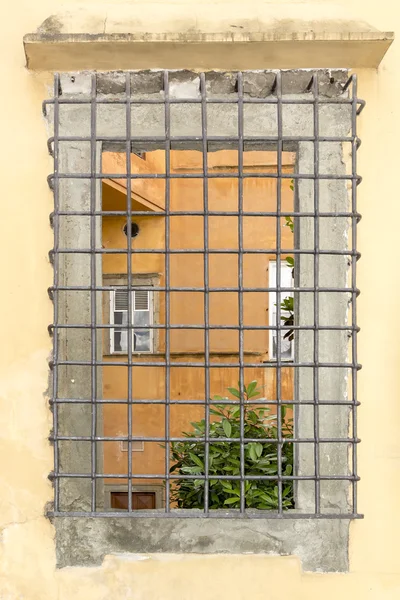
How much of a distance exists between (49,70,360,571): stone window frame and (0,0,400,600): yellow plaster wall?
0.05 m

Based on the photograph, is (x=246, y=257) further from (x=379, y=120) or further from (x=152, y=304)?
(x=379, y=120)

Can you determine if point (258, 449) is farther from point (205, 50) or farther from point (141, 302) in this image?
point (141, 302)

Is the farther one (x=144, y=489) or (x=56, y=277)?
(x=144, y=489)

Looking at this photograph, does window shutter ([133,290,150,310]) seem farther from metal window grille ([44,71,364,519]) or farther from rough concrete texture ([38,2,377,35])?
rough concrete texture ([38,2,377,35])

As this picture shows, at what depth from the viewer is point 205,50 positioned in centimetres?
224

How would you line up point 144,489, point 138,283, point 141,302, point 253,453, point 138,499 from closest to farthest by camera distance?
point 253,453, point 144,489, point 138,499, point 138,283, point 141,302

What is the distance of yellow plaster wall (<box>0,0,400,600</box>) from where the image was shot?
2.27 m

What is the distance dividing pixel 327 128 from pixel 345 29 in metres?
0.39

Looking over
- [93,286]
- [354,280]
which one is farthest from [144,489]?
[354,280]

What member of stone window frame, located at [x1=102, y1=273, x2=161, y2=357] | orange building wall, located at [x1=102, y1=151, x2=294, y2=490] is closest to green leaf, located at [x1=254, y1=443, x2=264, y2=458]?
orange building wall, located at [x1=102, y1=151, x2=294, y2=490]

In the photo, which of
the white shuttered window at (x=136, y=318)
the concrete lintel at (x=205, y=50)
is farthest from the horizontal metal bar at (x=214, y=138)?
the white shuttered window at (x=136, y=318)

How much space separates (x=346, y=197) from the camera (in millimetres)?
2297

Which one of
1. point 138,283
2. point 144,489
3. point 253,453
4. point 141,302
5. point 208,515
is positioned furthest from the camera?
point 141,302

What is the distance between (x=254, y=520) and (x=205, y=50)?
74.5 inches
